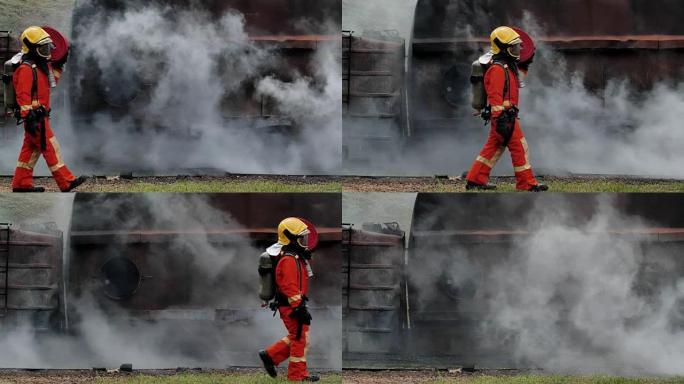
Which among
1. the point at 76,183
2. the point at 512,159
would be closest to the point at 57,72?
the point at 76,183

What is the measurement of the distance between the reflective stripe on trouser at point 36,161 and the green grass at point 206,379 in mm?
1984

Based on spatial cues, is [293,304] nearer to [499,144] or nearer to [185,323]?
[185,323]

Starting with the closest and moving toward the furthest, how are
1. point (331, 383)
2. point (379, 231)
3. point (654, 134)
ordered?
1. point (331, 383)
2. point (379, 231)
3. point (654, 134)

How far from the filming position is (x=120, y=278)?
1237 centimetres

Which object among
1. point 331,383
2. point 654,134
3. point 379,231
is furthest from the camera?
point 654,134

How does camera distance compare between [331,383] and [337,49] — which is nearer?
[331,383]

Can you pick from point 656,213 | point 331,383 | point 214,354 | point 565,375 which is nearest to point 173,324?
point 214,354

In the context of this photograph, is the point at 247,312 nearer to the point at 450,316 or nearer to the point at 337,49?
the point at 450,316

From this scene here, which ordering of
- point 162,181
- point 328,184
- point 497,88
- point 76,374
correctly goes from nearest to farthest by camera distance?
point 497,88, point 76,374, point 328,184, point 162,181

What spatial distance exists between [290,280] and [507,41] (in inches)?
121

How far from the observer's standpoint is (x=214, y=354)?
12.4 meters

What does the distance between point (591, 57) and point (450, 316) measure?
126 inches

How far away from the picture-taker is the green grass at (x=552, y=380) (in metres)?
11.6

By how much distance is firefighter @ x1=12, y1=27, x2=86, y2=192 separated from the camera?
11.5 m
